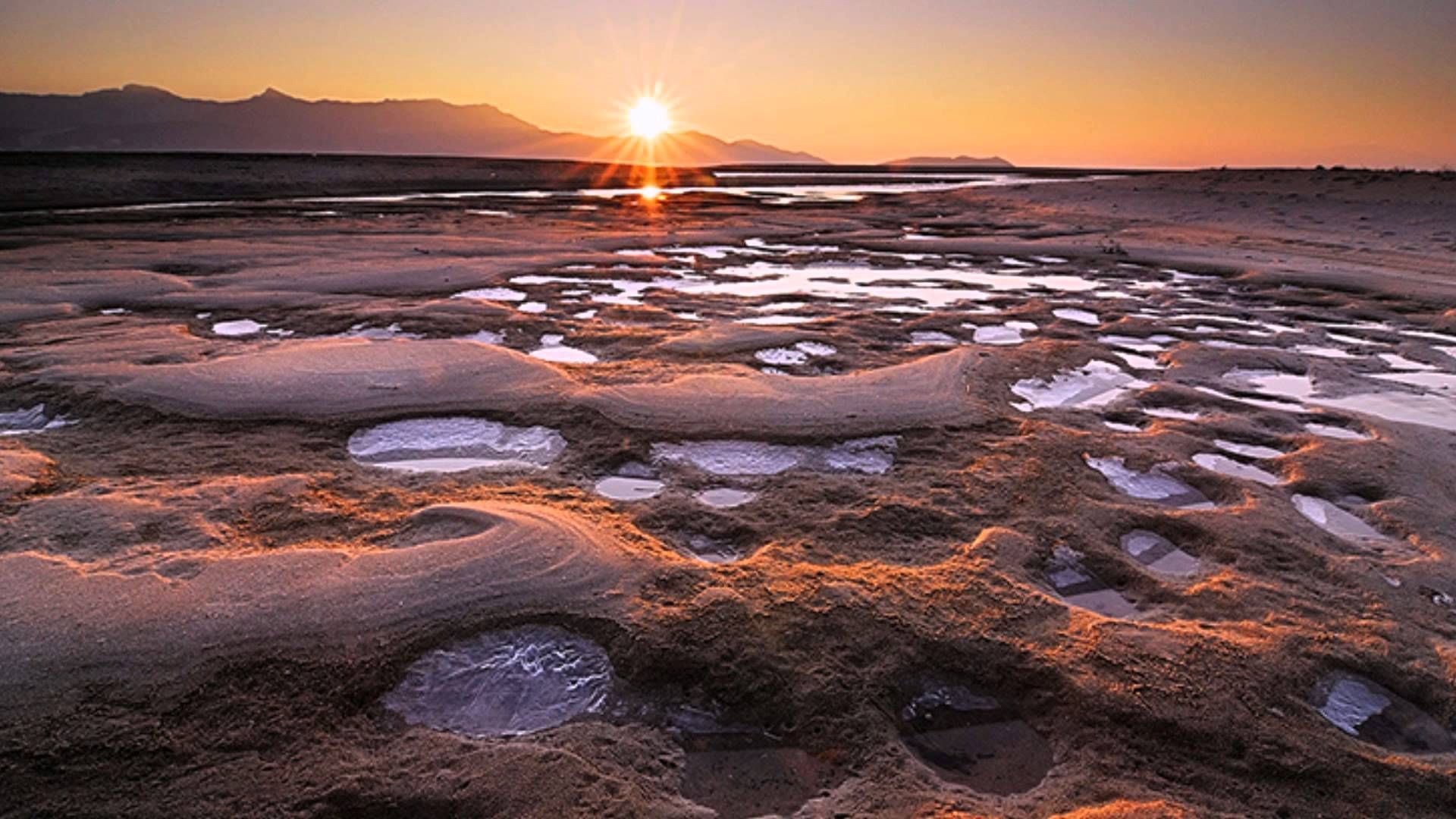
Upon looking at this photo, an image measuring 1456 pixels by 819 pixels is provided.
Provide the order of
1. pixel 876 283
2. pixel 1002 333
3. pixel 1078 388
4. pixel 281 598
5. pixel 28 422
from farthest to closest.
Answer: pixel 876 283 → pixel 1002 333 → pixel 1078 388 → pixel 28 422 → pixel 281 598

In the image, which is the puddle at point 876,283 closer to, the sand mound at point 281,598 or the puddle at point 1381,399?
the puddle at point 1381,399

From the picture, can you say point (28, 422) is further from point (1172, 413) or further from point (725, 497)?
point (1172, 413)

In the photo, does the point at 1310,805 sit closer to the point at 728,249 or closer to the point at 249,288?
the point at 249,288

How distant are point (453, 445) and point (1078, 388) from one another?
4.30 m

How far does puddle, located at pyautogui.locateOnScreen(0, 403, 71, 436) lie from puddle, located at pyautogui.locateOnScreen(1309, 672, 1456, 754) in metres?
5.95

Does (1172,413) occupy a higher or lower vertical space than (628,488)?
higher

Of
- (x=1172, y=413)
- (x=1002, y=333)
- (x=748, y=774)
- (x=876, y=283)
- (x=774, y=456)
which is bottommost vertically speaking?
(x=748, y=774)

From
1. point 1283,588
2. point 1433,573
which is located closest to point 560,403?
point 1283,588

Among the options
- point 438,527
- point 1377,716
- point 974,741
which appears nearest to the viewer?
point 974,741

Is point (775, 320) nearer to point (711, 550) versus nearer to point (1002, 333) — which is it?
point (1002, 333)

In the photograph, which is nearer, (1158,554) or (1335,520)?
(1158,554)

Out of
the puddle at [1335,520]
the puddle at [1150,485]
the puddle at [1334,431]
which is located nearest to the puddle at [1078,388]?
the puddle at [1150,485]

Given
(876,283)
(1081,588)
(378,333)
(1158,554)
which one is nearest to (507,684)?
(1081,588)

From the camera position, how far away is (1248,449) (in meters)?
4.46
